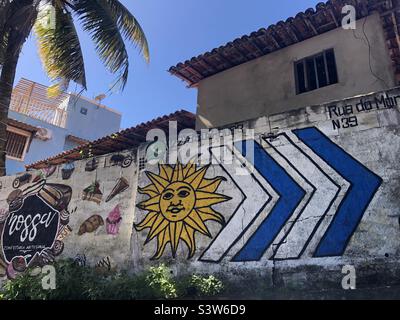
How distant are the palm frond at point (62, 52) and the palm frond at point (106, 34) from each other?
564mm

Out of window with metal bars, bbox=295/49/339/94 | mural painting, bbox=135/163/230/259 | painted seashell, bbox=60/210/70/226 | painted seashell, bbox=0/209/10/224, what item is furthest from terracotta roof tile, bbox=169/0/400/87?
painted seashell, bbox=0/209/10/224

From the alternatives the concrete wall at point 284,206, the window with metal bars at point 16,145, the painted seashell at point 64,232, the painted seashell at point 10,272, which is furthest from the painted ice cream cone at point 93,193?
the window with metal bars at point 16,145

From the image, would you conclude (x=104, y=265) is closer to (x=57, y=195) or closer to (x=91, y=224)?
(x=91, y=224)

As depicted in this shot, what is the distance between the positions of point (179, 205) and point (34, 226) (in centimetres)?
383

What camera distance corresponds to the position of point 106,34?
24.5 feet

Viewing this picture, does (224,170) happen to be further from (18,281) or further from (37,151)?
(37,151)

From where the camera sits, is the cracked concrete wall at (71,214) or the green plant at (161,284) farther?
the cracked concrete wall at (71,214)

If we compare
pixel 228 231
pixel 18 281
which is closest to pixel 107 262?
pixel 18 281

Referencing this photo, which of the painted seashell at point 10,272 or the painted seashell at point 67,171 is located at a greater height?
the painted seashell at point 67,171

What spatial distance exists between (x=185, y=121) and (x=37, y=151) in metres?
11.6

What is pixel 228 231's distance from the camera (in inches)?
215

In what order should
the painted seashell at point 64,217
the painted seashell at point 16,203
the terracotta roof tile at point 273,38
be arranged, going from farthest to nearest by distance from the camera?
the painted seashell at point 16,203 < the painted seashell at point 64,217 < the terracotta roof tile at point 273,38

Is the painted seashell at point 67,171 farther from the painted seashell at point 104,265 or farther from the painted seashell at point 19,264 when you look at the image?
the painted seashell at point 104,265

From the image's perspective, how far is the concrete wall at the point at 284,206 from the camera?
15.0 feet
